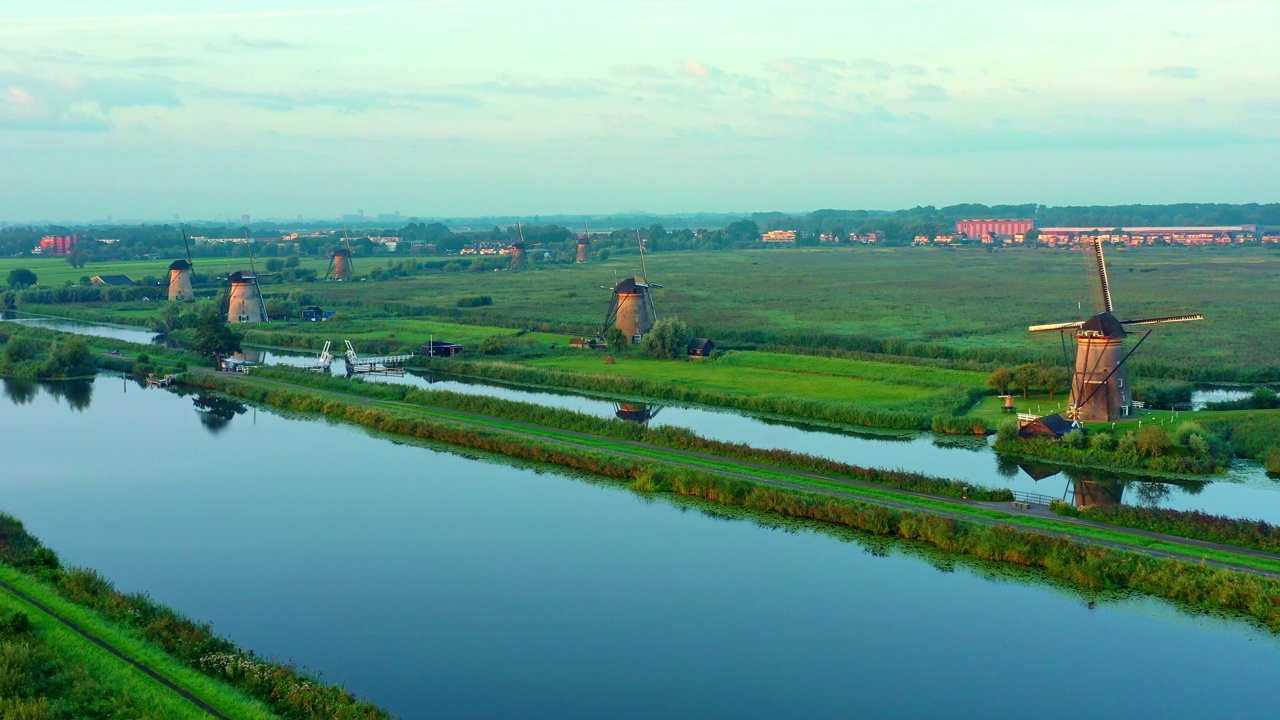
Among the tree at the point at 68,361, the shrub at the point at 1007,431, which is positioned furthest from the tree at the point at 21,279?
the shrub at the point at 1007,431

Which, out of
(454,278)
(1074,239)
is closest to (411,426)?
(454,278)

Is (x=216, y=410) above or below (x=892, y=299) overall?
below

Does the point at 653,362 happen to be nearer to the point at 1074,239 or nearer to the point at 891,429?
the point at 891,429

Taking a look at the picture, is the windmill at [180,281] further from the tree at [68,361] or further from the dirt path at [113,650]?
the dirt path at [113,650]

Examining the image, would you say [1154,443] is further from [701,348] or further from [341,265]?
[341,265]

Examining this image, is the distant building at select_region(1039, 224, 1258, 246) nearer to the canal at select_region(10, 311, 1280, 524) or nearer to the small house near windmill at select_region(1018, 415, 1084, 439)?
the canal at select_region(10, 311, 1280, 524)

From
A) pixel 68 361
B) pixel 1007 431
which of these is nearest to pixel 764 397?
pixel 1007 431
